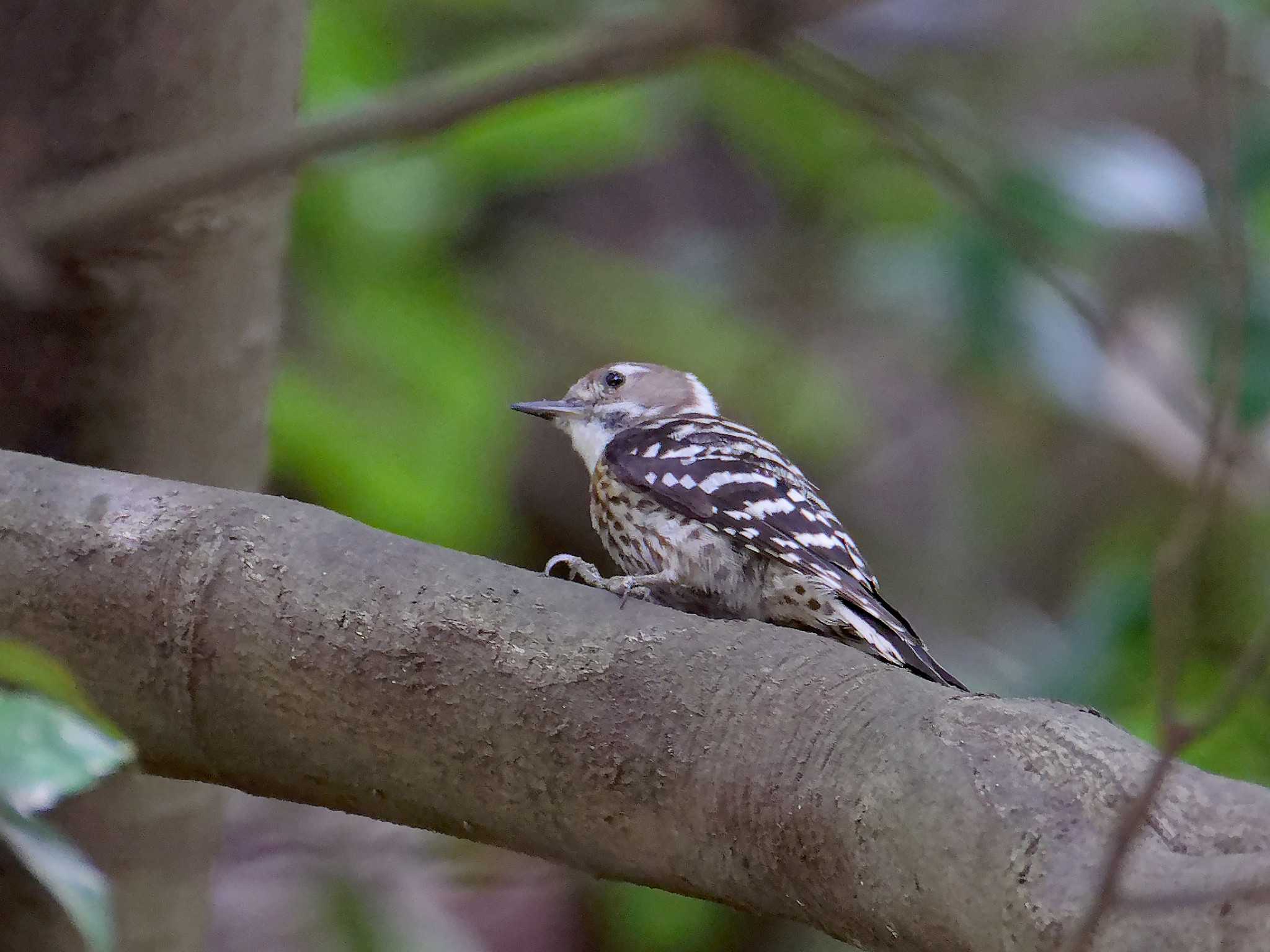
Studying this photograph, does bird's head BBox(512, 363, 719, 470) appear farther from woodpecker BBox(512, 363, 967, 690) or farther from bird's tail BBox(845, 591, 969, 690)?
bird's tail BBox(845, 591, 969, 690)

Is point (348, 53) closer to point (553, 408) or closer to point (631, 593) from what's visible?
point (553, 408)

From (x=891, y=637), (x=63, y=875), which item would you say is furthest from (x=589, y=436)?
(x=63, y=875)

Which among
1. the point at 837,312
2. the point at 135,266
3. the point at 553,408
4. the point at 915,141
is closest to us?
the point at 915,141

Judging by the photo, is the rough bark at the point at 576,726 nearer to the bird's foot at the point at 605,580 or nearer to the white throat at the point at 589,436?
the bird's foot at the point at 605,580

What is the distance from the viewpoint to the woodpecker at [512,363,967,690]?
8.39 feet

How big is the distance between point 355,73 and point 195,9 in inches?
42.4

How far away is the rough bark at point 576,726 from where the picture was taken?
1.41 metres

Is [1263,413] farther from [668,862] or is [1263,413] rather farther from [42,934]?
[42,934]

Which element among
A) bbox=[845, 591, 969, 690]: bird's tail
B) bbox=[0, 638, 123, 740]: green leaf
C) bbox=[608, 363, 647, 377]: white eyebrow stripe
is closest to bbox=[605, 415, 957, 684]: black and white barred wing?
bbox=[845, 591, 969, 690]: bird's tail

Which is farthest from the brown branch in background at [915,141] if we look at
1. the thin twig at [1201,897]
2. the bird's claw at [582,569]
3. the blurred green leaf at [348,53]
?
the blurred green leaf at [348,53]

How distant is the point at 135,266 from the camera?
2.56m

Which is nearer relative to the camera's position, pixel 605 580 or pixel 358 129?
pixel 358 129

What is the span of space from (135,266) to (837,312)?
394 centimetres

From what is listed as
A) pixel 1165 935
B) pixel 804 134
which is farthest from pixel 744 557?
pixel 804 134
